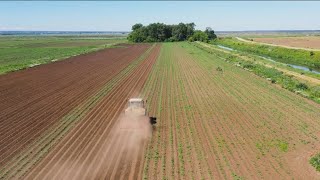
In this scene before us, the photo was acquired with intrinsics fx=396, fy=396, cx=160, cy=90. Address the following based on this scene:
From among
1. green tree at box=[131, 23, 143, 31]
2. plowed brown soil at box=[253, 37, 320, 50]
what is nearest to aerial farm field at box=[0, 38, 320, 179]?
plowed brown soil at box=[253, 37, 320, 50]

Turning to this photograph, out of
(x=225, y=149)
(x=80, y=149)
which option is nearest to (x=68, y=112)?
A: (x=80, y=149)

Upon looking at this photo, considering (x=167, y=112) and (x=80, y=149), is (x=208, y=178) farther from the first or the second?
(x=167, y=112)

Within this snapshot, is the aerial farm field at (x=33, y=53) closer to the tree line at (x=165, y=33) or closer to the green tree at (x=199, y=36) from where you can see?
the tree line at (x=165, y=33)

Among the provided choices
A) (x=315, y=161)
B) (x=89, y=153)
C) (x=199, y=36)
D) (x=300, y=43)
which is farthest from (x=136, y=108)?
(x=199, y=36)

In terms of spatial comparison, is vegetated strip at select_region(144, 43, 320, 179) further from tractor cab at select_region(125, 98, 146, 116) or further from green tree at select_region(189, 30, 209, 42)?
green tree at select_region(189, 30, 209, 42)

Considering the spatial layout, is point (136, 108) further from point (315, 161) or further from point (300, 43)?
point (300, 43)

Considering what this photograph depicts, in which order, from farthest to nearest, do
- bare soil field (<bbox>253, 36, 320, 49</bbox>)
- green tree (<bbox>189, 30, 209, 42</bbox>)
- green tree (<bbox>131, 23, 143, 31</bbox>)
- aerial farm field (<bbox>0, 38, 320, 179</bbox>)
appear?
green tree (<bbox>131, 23, 143, 31</bbox>), green tree (<bbox>189, 30, 209, 42</bbox>), bare soil field (<bbox>253, 36, 320, 49</bbox>), aerial farm field (<bbox>0, 38, 320, 179</bbox>)

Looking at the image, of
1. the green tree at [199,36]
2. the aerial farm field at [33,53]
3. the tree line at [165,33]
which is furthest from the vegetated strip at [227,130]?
the tree line at [165,33]
